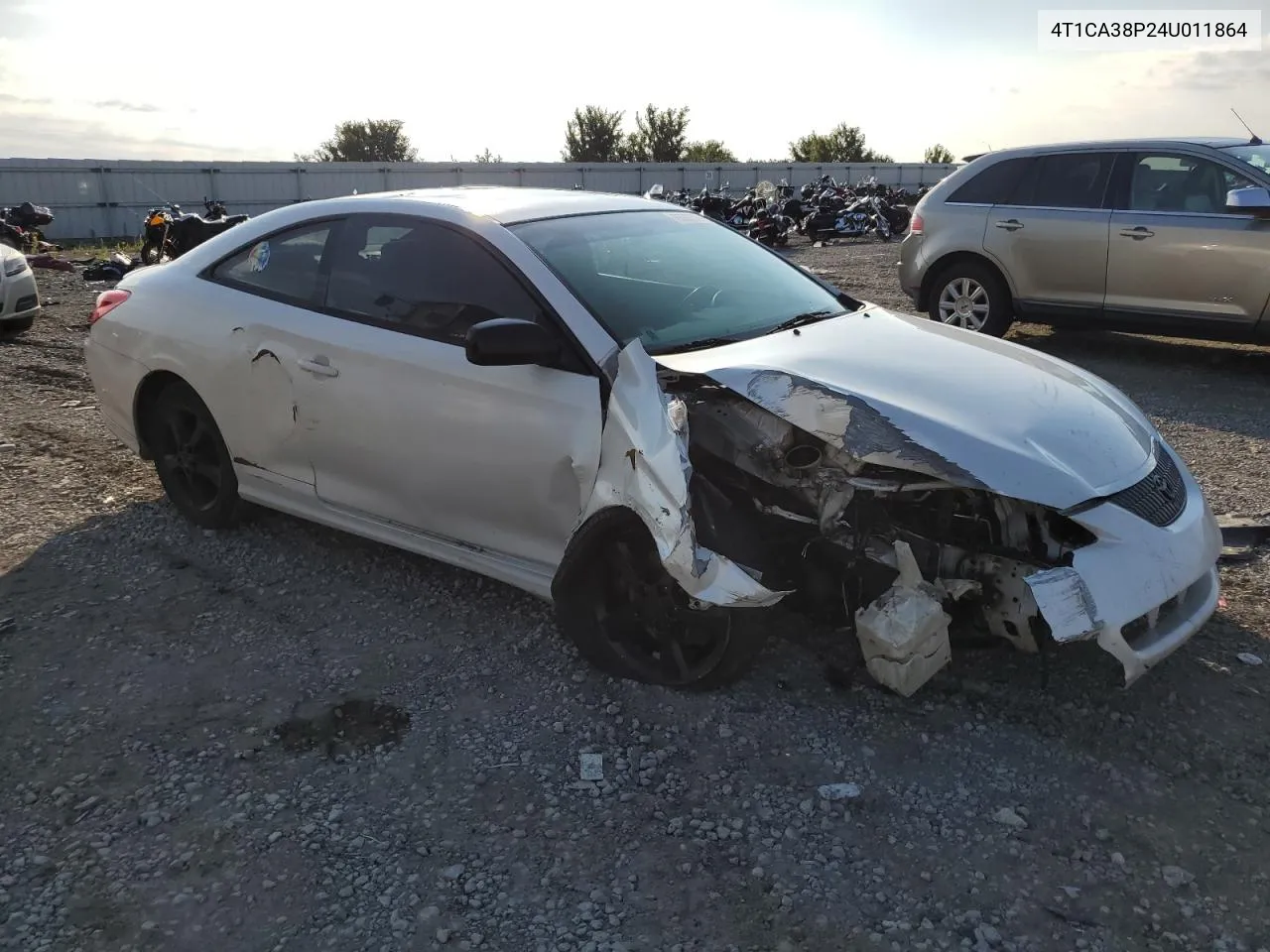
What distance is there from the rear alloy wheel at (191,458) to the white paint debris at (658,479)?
88.0 inches

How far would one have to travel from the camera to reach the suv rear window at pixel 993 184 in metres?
8.62

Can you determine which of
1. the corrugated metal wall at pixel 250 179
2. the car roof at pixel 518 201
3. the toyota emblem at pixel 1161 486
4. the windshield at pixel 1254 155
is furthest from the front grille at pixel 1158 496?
the corrugated metal wall at pixel 250 179

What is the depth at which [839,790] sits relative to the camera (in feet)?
9.64

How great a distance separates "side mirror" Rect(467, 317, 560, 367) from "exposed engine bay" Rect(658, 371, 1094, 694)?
0.43 meters

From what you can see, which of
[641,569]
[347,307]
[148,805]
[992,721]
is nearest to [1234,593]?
[992,721]

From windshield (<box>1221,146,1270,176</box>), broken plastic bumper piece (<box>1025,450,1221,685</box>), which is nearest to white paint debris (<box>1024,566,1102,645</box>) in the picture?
broken plastic bumper piece (<box>1025,450,1221,685</box>)

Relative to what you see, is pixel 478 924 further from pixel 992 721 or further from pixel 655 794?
pixel 992 721

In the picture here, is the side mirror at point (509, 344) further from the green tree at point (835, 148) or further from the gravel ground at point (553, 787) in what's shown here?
the green tree at point (835, 148)

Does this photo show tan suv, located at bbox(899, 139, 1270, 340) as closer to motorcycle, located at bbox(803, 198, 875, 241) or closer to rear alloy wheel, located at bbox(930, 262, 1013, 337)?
rear alloy wheel, located at bbox(930, 262, 1013, 337)

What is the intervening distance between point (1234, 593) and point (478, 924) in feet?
10.8

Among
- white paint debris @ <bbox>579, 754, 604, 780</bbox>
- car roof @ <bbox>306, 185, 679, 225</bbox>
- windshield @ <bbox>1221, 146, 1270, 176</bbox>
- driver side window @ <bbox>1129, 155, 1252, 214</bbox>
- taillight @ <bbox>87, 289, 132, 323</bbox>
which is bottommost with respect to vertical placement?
white paint debris @ <bbox>579, 754, 604, 780</bbox>

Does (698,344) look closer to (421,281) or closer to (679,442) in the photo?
(679,442)

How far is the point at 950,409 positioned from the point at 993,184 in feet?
20.9

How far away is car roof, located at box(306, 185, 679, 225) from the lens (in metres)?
4.01
